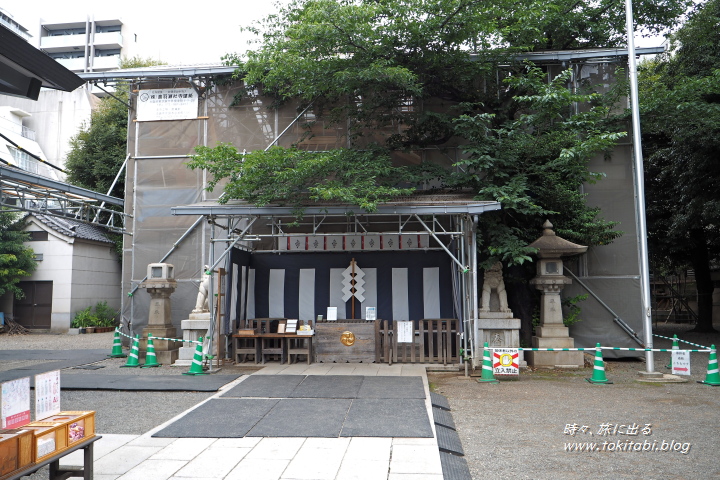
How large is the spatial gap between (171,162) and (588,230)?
41.1 feet

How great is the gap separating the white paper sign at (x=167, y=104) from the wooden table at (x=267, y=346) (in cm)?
767

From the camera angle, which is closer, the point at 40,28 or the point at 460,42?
the point at 460,42

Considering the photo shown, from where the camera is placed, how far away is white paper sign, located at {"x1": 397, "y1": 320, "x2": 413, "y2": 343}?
13.1 meters

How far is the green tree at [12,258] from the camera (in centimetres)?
2344

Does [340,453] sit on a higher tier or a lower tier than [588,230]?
lower

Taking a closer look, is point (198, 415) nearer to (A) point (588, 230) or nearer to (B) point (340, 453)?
(B) point (340, 453)

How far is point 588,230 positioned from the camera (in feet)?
47.2

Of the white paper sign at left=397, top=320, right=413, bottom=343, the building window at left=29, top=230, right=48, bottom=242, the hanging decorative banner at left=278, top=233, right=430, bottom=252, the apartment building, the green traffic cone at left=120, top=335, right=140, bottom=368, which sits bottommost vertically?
the green traffic cone at left=120, top=335, right=140, bottom=368

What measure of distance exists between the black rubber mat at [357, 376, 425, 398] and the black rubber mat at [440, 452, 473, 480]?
3156mm

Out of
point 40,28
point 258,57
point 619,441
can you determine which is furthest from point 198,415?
point 40,28

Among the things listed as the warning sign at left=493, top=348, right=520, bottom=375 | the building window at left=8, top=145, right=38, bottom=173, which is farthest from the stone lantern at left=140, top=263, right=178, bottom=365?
the building window at left=8, top=145, right=38, bottom=173

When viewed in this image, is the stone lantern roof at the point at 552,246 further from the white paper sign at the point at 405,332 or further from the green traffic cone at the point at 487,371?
the white paper sign at the point at 405,332

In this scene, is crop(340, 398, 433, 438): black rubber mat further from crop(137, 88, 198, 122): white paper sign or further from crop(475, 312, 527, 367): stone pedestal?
crop(137, 88, 198, 122): white paper sign

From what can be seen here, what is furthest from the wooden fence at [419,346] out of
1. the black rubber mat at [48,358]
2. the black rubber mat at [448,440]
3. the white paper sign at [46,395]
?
the white paper sign at [46,395]
